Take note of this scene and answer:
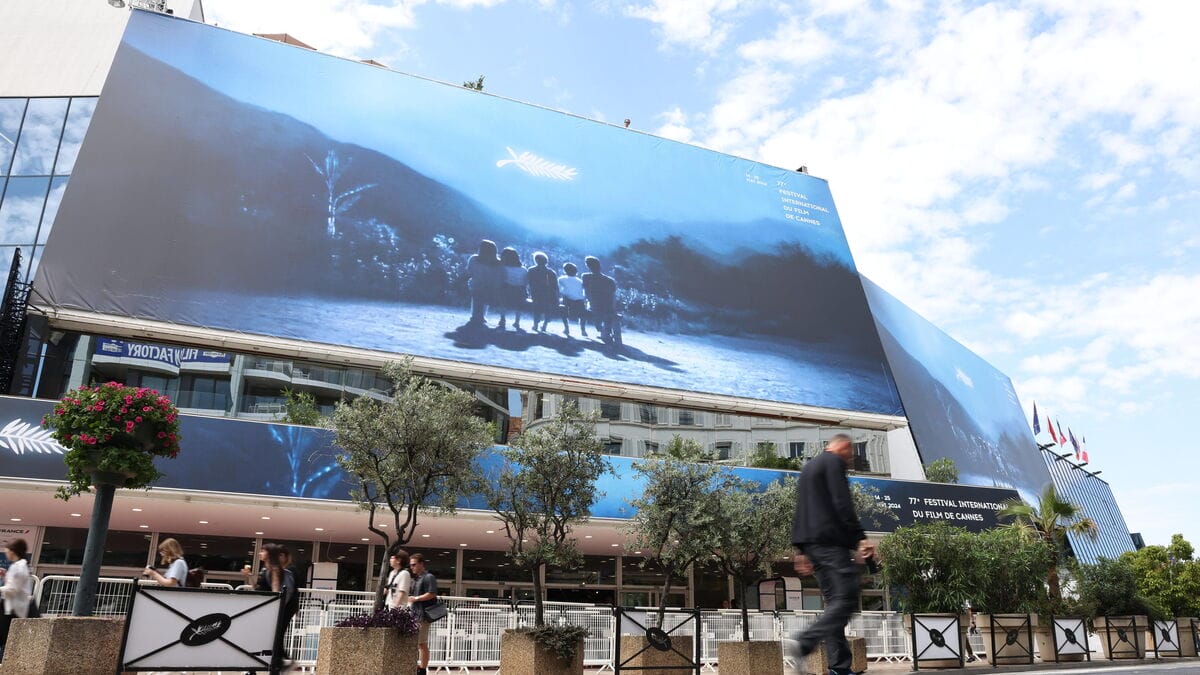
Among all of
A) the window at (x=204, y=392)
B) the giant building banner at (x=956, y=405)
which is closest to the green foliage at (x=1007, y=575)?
the giant building banner at (x=956, y=405)

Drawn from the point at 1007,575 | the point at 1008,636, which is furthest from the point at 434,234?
the point at 1008,636

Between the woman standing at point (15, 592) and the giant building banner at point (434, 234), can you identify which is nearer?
the woman standing at point (15, 592)

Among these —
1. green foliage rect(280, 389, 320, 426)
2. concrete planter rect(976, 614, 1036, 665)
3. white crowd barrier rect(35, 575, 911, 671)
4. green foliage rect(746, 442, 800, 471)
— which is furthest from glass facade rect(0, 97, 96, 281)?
concrete planter rect(976, 614, 1036, 665)

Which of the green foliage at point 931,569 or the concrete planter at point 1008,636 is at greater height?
the green foliage at point 931,569

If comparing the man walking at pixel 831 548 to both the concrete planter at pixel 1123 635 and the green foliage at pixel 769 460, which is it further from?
the green foliage at pixel 769 460

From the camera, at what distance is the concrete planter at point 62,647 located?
7.41 metres

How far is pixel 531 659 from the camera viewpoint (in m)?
10.8

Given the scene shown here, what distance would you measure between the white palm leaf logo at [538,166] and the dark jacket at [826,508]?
75.6 ft

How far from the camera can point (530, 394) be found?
2394 cm

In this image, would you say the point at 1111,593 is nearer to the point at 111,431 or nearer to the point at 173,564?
the point at 173,564

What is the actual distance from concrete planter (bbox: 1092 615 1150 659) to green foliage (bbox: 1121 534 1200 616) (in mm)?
6126

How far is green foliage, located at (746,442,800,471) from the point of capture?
25609mm

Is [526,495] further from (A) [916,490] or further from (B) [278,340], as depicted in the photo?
(A) [916,490]

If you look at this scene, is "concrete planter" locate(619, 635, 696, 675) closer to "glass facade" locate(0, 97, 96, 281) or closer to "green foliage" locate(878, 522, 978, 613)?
"green foliage" locate(878, 522, 978, 613)
